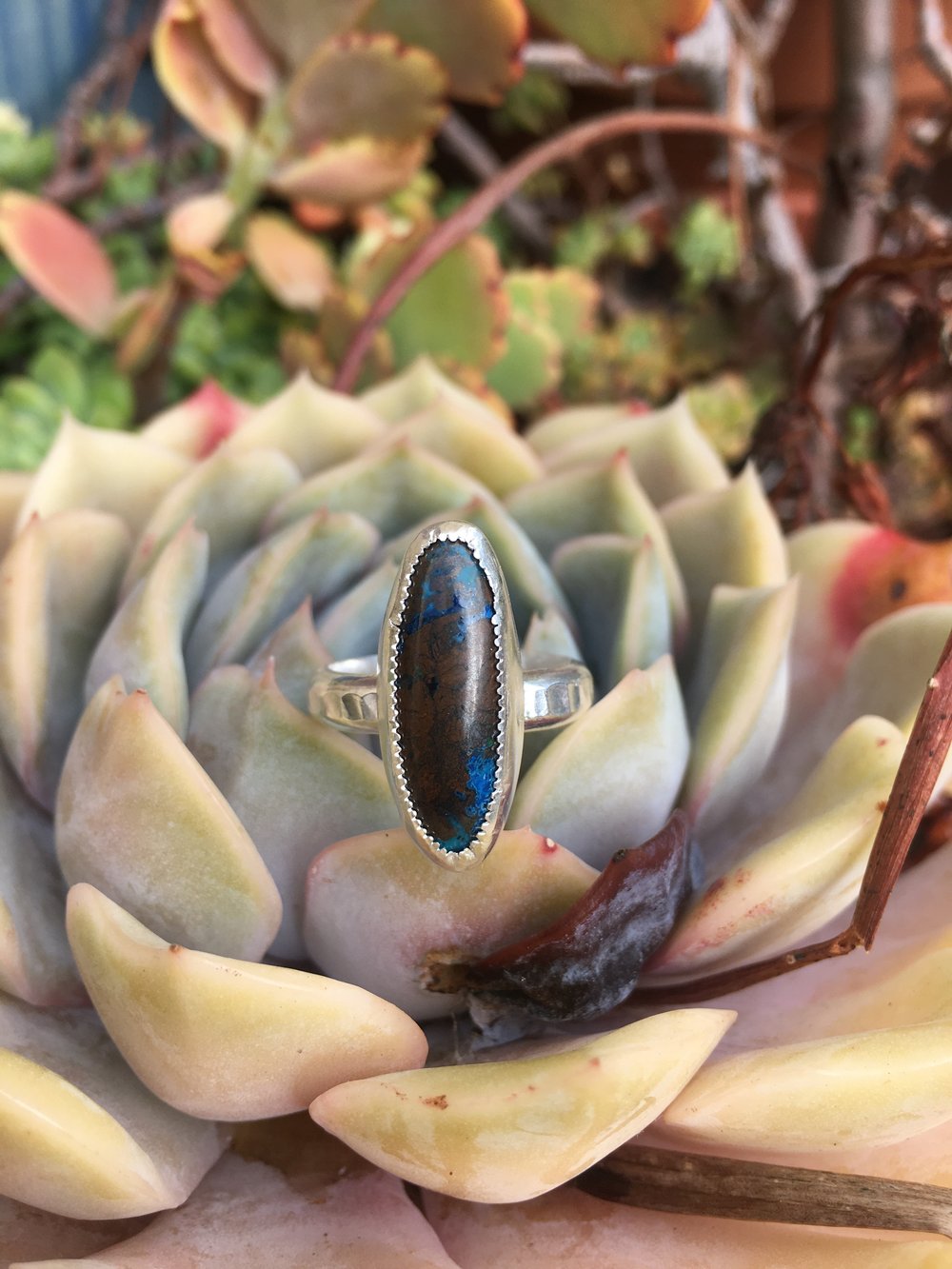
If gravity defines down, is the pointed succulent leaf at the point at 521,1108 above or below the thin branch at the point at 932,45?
below

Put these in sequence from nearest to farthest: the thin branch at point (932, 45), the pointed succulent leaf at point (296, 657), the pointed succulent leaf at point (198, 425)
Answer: the pointed succulent leaf at point (296, 657)
the pointed succulent leaf at point (198, 425)
the thin branch at point (932, 45)

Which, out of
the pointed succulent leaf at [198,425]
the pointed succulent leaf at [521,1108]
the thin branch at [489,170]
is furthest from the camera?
the thin branch at [489,170]

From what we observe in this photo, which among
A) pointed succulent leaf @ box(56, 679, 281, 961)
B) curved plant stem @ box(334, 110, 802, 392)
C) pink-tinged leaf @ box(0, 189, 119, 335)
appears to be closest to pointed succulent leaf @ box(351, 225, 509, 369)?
curved plant stem @ box(334, 110, 802, 392)

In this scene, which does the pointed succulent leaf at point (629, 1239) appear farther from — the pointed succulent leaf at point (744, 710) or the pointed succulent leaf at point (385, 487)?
the pointed succulent leaf at point (385, 487)

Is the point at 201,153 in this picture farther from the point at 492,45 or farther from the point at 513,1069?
the point at 513,1069

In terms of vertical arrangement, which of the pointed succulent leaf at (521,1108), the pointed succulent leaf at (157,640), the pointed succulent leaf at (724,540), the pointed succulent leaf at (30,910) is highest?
the pointed succulent leaf at (157,640)

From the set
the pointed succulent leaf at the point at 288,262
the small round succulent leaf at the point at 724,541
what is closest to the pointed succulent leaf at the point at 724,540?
the small round succulent leaf at the point at 724,541

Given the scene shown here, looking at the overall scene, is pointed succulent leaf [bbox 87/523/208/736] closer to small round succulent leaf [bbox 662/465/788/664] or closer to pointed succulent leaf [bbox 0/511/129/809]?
pointed succulent leaf [bbox 0/511/129/809]
